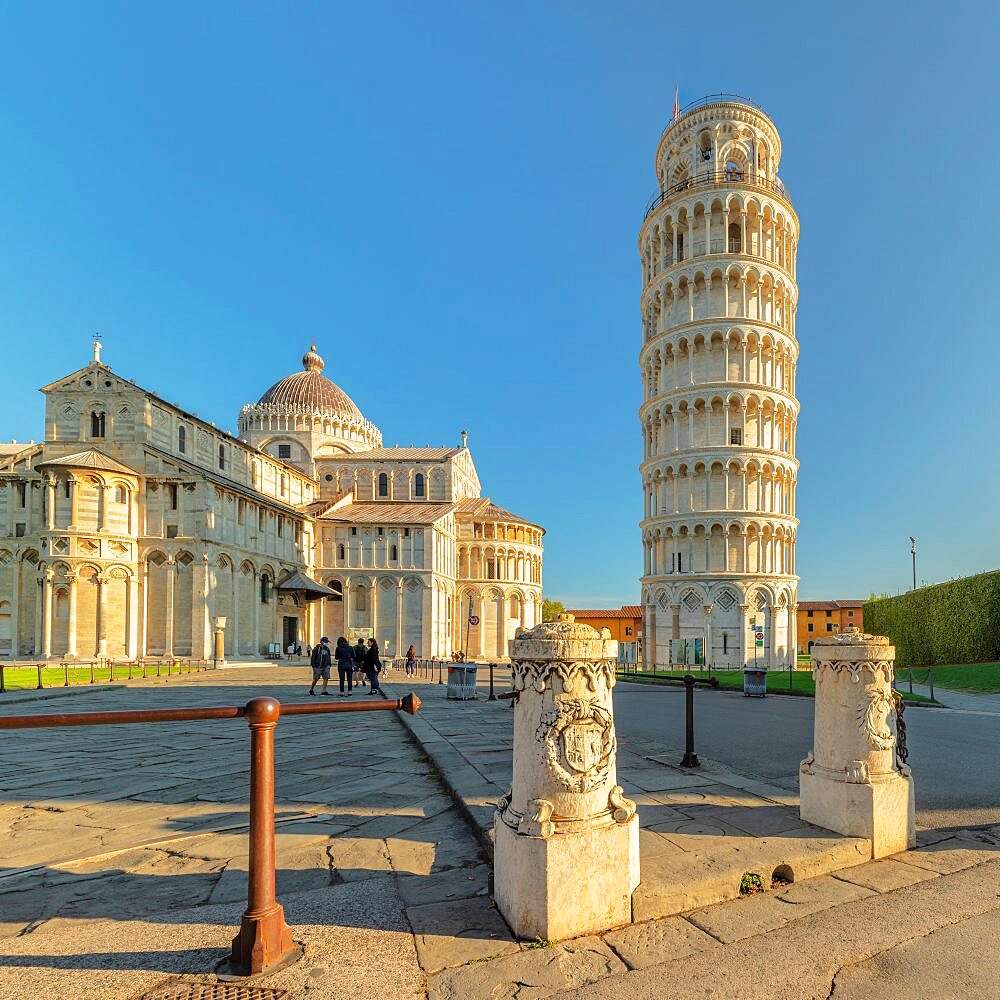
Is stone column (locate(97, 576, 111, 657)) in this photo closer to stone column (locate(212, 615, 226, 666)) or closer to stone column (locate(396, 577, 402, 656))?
stone column (locate(212, 615, 226, 666))

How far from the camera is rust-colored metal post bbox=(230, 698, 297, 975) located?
118 inches

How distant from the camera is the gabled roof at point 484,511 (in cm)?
5831

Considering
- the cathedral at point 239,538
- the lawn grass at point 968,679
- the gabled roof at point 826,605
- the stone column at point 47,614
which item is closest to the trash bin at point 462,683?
the lawn grass at point 968,679

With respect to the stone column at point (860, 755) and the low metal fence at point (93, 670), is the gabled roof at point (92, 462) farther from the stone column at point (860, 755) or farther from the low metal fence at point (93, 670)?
the stone column at point (860, 755)

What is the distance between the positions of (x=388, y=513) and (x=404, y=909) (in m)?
49.6

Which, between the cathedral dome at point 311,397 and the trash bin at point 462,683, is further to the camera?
the cathedral dome at point 311,397

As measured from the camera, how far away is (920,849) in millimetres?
4695

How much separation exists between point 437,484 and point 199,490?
1006 inches

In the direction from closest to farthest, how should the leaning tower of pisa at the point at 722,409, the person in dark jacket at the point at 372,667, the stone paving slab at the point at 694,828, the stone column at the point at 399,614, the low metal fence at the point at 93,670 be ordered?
the stone paving slab at the point at 694,828 → the person in dark jacket at the point at 372,667 → the low metal fence at the point at 93,670 → the leaning tower of pisa at the point at 722,409 → the stone column at the point at 399,614

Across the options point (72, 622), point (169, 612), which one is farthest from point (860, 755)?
point (72, 622)

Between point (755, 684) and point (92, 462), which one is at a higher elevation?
point (92, 462)

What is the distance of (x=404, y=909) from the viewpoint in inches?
145

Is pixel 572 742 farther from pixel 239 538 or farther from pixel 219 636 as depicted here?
pixel 239 538

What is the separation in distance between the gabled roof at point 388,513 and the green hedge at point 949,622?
3277cm
